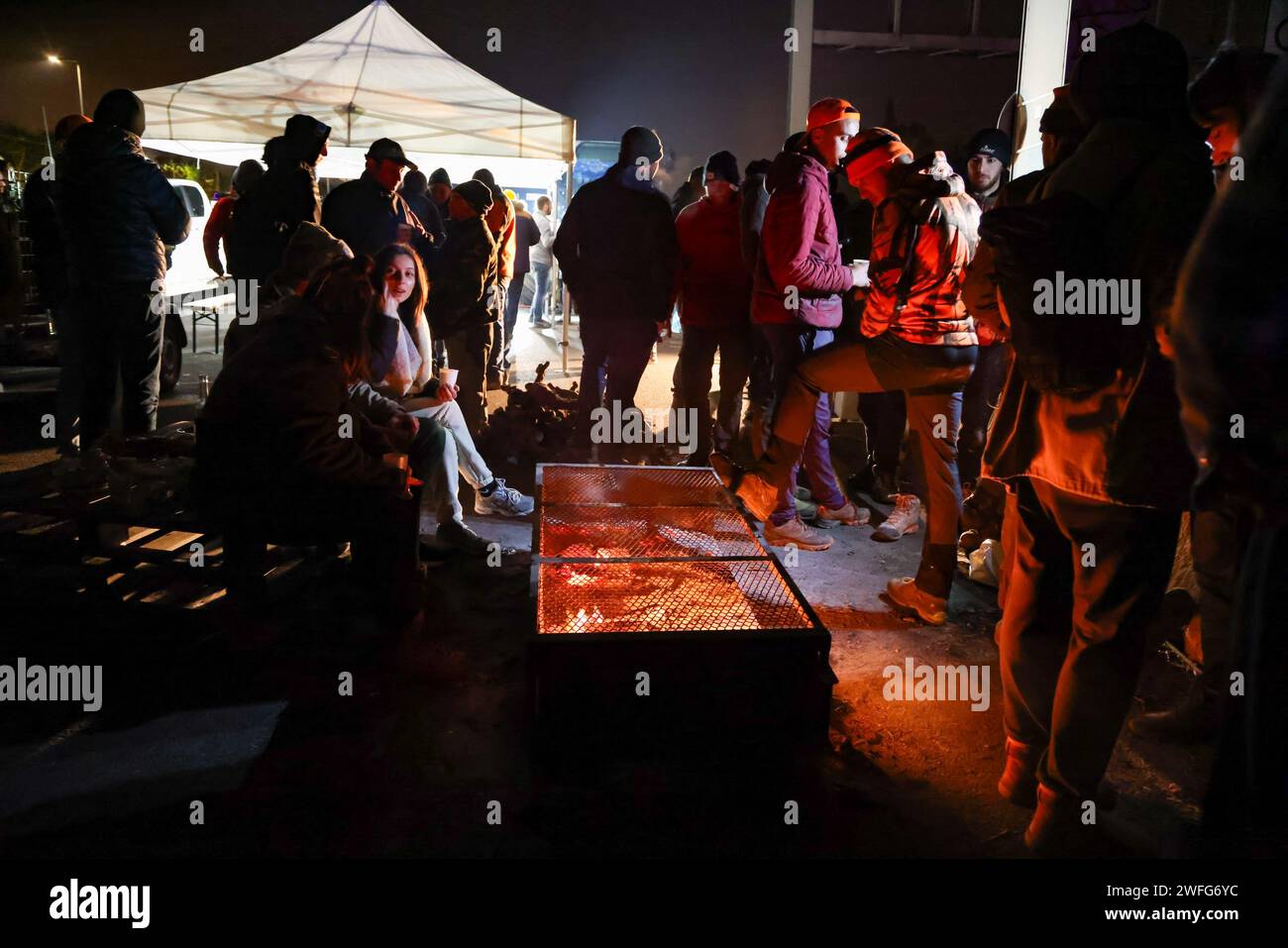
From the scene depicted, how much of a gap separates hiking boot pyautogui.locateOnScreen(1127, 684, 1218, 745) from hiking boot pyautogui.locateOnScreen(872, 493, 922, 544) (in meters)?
2.23

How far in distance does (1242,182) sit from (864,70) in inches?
369

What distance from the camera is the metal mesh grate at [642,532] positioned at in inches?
141

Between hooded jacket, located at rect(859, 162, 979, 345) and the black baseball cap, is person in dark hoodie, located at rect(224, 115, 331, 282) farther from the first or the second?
hooded jacket, located at rect(859, 162, 979, 345)

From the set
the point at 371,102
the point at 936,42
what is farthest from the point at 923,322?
the point at 371,102

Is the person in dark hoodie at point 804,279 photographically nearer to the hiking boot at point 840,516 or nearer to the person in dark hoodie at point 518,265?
the hiking boot at point 840,516

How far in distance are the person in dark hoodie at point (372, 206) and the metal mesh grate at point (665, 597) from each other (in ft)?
12.8

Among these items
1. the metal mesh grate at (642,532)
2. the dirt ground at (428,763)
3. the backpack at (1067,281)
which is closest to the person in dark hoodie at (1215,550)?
the dirt ground at (428,763)

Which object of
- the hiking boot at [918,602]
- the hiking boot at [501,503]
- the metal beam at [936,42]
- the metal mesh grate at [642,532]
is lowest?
the hiking boot at [918,602]

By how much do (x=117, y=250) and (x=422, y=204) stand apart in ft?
9.79

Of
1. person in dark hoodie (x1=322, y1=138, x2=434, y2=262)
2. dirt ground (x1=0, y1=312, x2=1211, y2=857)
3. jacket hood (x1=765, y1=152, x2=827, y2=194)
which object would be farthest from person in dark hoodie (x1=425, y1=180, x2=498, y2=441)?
Answer: dirt ground (x1=0, y1=312, x2=1211, y2=857)

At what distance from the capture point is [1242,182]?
1.65m

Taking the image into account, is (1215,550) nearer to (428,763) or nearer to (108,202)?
(428,763)

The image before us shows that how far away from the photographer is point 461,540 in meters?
4.80

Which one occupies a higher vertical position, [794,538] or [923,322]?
[923,322]
